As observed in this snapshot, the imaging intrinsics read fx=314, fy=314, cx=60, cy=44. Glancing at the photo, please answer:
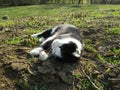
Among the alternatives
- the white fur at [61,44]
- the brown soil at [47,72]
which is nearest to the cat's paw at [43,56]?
the brown soil at [47,72]

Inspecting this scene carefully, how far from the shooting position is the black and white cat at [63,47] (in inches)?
273

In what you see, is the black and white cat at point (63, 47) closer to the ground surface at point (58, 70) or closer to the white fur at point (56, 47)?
the white fur at point (56, 47)

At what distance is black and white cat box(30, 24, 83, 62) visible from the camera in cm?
693

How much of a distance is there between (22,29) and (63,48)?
185 inches

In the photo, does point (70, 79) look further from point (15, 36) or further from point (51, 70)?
point (15, 36)

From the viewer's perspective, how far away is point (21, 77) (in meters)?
6.78

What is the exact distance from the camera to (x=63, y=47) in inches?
275

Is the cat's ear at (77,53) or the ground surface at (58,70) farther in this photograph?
the cat's ear at (77,53)

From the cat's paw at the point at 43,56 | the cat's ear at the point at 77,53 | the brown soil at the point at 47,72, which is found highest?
the cat's ear at the point at 77,53

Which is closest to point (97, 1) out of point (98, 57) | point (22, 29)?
point (22, 29)

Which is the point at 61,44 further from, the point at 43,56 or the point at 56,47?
the point at 43,56

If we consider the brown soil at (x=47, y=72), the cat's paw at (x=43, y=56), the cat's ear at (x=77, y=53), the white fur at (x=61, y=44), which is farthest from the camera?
the cat's paw at (x=43, y=56)

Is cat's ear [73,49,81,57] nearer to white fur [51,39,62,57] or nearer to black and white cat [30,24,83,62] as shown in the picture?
black and white cat [30,24,83,62]

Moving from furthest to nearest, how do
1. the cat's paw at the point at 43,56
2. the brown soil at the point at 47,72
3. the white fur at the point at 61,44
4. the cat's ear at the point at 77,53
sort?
the cat's paw at the point at 43,56
the white fur at the point at 61,44
the cat's ear at the point at 77,53
the brown soil at the point at 47,72
